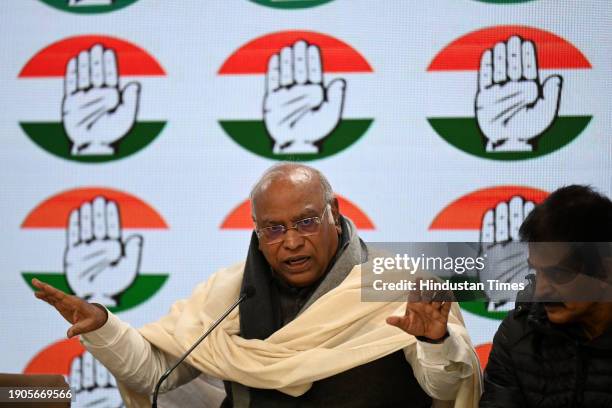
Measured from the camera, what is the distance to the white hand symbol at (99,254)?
400 centimetres

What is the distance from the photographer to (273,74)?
152 inches

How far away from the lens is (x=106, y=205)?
4027 millimetres

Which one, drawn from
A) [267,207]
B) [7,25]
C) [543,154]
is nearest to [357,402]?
[267,207]

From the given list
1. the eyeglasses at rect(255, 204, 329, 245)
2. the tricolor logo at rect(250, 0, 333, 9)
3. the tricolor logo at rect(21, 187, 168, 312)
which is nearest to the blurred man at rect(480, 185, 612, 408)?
the eyeglasses at rect(255, 204, 329, 245)

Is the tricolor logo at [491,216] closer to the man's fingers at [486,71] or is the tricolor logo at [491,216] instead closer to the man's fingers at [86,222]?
the man's fingers at [486,71]

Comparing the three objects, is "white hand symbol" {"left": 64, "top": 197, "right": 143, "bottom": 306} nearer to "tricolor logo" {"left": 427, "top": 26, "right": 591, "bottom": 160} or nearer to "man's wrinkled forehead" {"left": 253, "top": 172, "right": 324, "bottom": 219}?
"man's wrinkled forehead" {"left": 253, "top": 172, "right": 324, "bottom": 219}

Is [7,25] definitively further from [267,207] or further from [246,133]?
[267,207]

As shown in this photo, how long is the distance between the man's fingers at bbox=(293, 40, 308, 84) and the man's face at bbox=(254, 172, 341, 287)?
0.90 metres

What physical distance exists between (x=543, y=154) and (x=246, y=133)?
4.07ft

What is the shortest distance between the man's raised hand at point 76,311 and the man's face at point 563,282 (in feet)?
4.49

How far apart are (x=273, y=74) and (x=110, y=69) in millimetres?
745

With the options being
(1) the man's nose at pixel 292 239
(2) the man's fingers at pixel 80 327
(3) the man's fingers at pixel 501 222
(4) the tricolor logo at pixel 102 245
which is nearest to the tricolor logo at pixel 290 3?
(4) the tricolor logo at pixel 102 245

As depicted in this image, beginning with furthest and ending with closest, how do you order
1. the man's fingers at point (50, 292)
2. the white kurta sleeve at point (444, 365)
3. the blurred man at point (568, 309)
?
the man's fingers at point (50, 292) < the white kurta sleeve at point (444, 365) < the blurred man at point (568, 309)

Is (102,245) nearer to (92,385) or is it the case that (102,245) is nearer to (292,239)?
(92,385)
